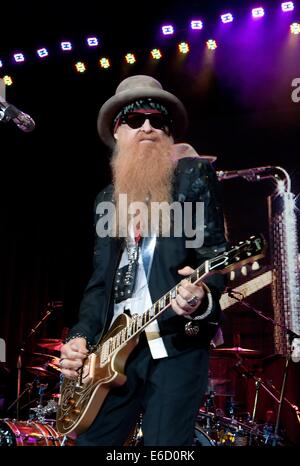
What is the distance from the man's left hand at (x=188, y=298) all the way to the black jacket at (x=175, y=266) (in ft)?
0.33

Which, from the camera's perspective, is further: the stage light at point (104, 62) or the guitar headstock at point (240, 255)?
the stage light at point (104, 62)

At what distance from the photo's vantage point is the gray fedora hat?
2643mm

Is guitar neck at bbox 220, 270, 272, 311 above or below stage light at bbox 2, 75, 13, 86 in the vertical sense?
below

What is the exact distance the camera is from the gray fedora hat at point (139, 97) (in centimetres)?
264

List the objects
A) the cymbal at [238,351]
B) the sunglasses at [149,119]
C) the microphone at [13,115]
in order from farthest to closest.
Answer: the cymbal at [238,351] → the microphone at [13,115] → the sunglasses at [149,119]

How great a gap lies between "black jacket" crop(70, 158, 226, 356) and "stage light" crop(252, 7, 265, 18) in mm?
4503

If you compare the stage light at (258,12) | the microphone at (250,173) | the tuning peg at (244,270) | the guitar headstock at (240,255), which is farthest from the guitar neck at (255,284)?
the guitar headstock at (240,255)

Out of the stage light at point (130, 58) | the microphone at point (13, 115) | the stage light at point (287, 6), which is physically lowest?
the microphone at point (13, 115)

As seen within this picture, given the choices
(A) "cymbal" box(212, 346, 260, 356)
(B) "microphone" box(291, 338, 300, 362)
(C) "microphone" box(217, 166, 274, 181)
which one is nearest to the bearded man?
(A) "cymbal" box(212, 346, 260, 356)

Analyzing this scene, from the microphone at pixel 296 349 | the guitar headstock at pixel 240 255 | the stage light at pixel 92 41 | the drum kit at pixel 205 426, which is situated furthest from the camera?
the stage light at pixel 92 41

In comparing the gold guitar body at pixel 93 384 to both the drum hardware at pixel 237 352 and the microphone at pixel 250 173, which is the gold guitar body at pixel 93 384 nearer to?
the drum hardware at pixel 237 352

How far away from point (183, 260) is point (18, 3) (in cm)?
522

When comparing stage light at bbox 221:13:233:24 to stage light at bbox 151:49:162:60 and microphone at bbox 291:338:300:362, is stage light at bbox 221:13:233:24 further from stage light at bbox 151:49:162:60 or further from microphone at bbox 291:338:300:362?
microphone at bbox 291:338:300:362

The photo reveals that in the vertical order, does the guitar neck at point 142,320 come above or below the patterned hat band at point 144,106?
below
